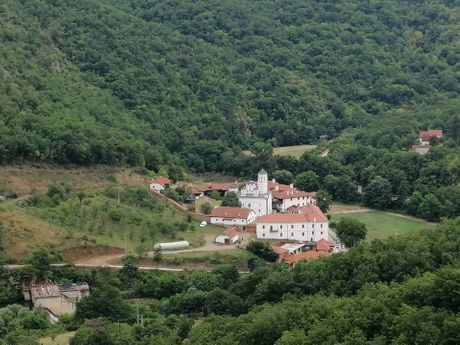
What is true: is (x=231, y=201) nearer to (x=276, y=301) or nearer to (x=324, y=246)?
(x=324, y=246)

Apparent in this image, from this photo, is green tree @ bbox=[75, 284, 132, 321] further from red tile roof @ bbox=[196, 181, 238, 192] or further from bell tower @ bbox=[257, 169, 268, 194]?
red tile roof @ bbox=[196, 181, 238, 192]

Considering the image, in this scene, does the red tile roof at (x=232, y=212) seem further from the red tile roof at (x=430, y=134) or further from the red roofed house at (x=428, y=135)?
the red tile roof at (x=430, y=134)

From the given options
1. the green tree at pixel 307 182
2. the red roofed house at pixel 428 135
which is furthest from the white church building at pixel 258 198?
the red roofed house at pixel 428 135

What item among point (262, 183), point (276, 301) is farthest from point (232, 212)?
point (276, 301)

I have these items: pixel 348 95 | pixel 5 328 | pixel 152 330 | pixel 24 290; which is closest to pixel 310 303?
pixel 152 330

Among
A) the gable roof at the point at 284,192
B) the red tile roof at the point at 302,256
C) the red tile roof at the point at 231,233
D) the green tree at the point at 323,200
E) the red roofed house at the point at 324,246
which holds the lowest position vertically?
the red tile roof at the point at 302,256
